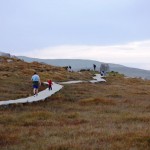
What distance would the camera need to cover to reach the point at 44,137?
13.7 metres

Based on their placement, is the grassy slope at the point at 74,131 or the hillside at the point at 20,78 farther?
the hillside at the point at 20,78

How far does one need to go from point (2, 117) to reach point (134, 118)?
229 inches

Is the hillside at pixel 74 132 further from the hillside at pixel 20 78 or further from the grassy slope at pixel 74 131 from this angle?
the hillside at pixel 20 78

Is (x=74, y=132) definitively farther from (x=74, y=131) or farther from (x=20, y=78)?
(x=20, y=78)

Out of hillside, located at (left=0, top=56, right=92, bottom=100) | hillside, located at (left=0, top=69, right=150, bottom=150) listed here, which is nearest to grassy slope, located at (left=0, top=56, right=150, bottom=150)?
hillside, located at (left=0, top=69, right=150, bottom=150)

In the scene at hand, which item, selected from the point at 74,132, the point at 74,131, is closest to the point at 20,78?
the point at 74,131

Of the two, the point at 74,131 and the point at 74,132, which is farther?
the point at 74,131

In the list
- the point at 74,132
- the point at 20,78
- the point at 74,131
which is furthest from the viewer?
the point at 20,78

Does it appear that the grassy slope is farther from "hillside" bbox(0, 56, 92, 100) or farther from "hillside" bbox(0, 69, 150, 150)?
"hillside" bbox(0, 56, 92, 100)

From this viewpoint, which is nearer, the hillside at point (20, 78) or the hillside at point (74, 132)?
the hillside at point (74, 132)

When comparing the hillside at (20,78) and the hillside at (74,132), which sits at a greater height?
the hillside at (74,132)

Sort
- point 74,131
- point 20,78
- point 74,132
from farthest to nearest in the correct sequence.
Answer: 1. point 20,78
2. point 74,131
3. point 74,132

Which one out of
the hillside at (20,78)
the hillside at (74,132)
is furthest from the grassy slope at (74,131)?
the hillside at (20,78)

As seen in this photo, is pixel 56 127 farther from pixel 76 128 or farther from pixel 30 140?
pixel 30 140
